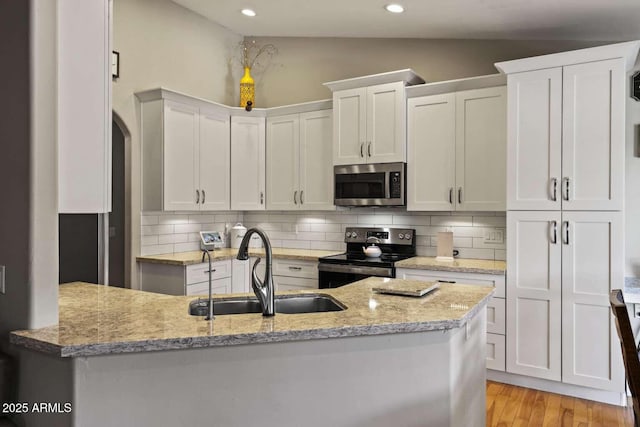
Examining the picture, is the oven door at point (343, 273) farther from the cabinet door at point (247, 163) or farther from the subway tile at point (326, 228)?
the cabinet door at point (247, 163)

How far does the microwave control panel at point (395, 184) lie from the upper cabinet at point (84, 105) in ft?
8.69

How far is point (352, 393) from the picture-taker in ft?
5.86

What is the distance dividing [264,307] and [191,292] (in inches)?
92.9

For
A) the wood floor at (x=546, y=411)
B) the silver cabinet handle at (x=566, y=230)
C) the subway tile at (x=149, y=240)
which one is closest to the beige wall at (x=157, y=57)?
the subway tile at (x=149, y=240)

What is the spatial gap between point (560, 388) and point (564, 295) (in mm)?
710

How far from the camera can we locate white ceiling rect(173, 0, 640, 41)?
332 centimetres

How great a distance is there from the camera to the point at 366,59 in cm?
476

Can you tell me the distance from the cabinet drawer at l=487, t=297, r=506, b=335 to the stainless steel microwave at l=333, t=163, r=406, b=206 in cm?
114

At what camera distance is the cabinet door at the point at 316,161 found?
15.0 ft

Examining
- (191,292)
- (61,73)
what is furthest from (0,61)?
(191,292)

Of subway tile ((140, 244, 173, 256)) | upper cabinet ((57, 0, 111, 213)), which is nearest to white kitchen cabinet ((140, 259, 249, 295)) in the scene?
subway tile ((140, 244, 173, 256))

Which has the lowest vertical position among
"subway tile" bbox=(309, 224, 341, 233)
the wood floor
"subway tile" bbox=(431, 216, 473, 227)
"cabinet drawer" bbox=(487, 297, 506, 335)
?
the wood floor

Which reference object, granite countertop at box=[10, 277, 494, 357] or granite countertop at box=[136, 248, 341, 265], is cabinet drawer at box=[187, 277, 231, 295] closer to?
granite countertop at box=[136, 248, 341, 265]

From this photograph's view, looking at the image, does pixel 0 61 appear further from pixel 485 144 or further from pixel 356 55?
pixel 356 55
